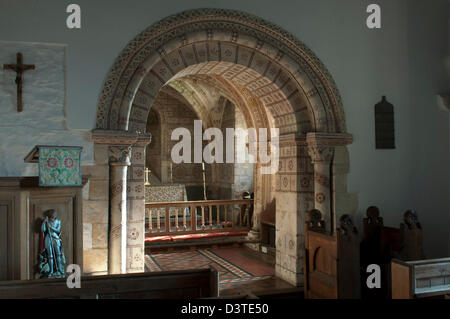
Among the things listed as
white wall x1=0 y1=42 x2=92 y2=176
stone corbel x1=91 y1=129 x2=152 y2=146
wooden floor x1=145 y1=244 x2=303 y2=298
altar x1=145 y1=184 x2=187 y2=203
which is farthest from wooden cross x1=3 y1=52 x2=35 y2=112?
altar x1=145 y1=184 x2=187 y2=203

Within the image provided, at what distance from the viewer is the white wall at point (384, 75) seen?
5227mm

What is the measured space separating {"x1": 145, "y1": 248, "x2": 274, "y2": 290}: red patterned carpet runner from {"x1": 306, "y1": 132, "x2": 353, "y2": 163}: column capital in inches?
74.7

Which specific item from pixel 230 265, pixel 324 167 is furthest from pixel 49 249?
pixel 230 265

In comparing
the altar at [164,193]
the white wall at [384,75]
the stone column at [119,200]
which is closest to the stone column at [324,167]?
the white wall at [384,75]

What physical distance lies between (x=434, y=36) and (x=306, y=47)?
2177mm

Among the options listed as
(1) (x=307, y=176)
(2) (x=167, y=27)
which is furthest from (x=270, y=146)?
(2) (x=167, y=27)

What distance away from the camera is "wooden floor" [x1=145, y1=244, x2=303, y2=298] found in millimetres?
5367

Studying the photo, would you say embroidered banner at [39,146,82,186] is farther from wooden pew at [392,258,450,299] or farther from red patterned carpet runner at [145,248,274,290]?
red patterned carpet runner at [145,248,274,290]

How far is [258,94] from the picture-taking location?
5977 millimetres

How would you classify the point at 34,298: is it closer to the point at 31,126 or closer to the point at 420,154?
the point at 31,126

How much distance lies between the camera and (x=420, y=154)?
594 cm

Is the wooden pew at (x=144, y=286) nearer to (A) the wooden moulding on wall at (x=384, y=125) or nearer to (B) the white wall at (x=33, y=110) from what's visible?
(B) the white wall at (x=33, y=110)
